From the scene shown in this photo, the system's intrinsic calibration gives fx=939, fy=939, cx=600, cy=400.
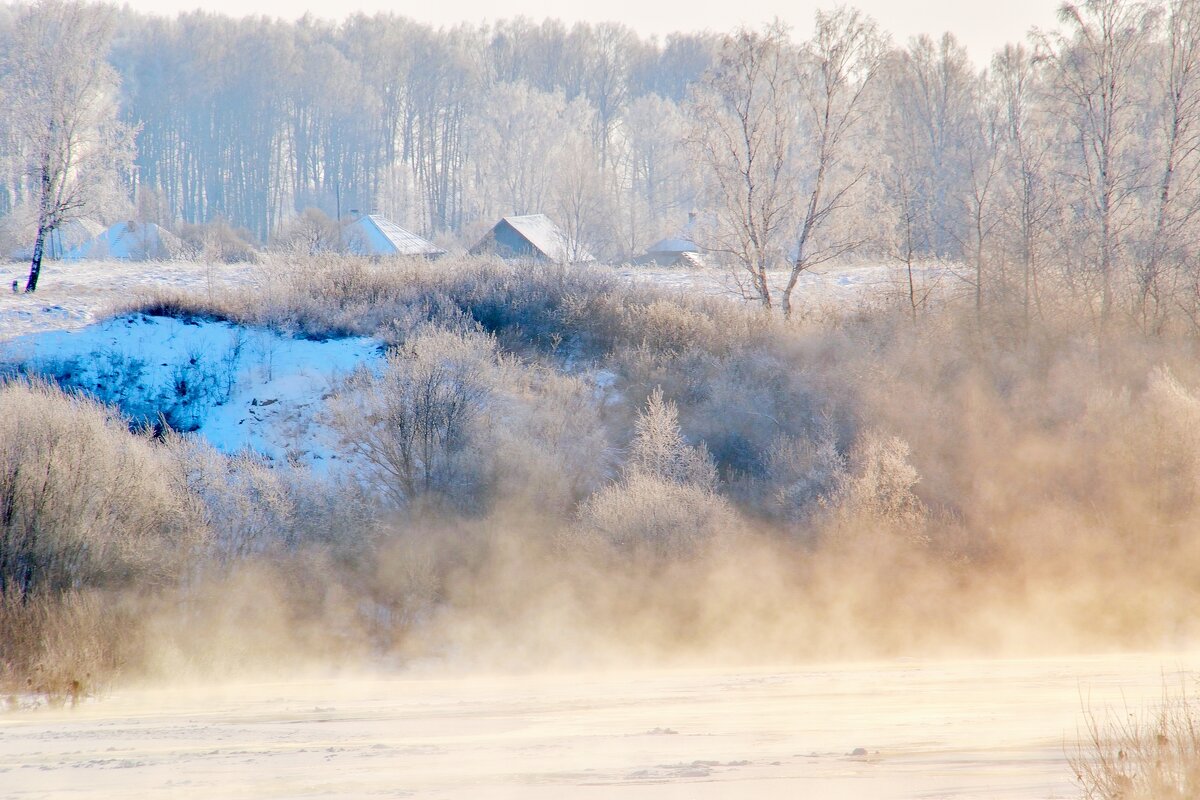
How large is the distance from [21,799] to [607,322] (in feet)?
62.3

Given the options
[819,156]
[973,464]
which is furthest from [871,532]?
[819,156]

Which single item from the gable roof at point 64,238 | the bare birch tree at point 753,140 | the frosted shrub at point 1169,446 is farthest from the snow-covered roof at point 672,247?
the frosted shrub at point 1169,446

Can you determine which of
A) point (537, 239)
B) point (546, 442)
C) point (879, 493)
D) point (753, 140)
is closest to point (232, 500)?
point (546, 442)

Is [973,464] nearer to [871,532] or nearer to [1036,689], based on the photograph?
[871,532]

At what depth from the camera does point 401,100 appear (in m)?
65.2

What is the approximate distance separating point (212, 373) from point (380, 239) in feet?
68.3

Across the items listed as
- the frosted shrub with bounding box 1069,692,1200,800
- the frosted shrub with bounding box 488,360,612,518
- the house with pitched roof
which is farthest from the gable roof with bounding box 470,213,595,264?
the frosted shrub with bounding box 1069,692,1200,800

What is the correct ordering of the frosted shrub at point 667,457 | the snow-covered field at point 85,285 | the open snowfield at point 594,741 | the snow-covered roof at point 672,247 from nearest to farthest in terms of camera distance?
the open snowfield at point 594,741, the frosted shrub at point 667,457, the snow-covered field at point 85,285, the snow-covered roof at point 672,247

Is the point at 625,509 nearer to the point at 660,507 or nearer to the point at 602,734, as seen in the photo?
the point at 660,507

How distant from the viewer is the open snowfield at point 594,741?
577 cm

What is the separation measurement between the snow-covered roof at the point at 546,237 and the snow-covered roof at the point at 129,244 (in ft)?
48.7

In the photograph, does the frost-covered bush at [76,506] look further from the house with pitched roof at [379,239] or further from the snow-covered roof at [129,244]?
the snow-covered roof at [129,244]

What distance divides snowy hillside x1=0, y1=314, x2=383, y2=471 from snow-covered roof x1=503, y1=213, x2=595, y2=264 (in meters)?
18.5

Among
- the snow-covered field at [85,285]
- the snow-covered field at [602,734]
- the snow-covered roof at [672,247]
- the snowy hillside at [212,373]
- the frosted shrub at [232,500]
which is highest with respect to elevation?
the snow-covered roof at [672,247]
